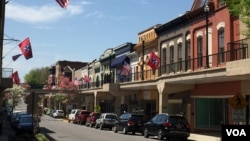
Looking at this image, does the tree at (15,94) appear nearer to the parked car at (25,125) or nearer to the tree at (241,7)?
the parked car at (25,125)

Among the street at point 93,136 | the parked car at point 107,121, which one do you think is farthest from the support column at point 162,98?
the parked car at point 107,121

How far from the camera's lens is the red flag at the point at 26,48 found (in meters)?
39.9

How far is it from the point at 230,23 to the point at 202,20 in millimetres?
4904

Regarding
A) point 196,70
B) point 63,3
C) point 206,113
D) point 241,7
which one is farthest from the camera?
point 206,113

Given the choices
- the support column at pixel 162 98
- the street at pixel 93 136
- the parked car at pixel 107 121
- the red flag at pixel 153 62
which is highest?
the red flag at pixel 153 62

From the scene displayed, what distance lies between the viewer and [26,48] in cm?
4022

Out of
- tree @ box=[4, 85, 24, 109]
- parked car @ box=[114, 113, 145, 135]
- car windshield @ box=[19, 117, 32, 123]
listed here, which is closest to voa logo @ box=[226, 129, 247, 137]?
car windshield @ box=[19, 117, 32, 123]

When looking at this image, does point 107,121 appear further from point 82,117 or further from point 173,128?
Result: point 173,128

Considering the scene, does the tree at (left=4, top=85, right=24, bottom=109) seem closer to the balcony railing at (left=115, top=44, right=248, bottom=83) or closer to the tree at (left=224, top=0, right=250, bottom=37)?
the balcony railing at (left=115, top=44, right=248, bottom=83)

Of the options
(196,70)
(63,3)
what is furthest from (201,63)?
(63,3)

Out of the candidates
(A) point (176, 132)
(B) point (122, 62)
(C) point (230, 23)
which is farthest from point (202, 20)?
(B) point (122, 62)

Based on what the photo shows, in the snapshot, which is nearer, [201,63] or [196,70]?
[196,70]

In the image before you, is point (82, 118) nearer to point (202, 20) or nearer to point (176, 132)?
point (202, 20)

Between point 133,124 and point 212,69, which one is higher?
point 212,69
